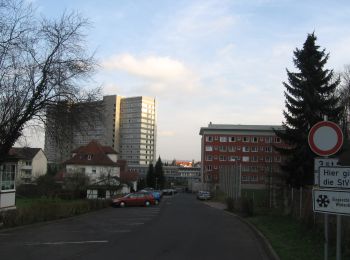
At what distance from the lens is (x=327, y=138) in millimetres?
9547

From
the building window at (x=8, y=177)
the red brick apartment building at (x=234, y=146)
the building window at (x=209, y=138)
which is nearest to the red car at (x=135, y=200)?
the building window at (x=8, y=177)

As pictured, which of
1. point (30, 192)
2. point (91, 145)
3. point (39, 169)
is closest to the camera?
point (30, 192)

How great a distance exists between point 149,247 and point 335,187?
781cm

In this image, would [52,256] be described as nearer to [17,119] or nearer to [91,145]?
[17,119]

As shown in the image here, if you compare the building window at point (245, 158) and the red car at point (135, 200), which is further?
the building window at point (245, 158)

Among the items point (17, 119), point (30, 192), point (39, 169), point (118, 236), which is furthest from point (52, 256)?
point (39, 169)

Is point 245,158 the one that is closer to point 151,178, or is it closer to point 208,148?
point 208,148

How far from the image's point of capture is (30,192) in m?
71.2

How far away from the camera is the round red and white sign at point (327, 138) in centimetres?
945

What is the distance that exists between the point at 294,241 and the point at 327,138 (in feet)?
25.0

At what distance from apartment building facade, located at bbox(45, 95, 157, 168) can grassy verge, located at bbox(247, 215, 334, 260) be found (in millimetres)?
10931

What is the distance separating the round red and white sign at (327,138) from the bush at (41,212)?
17272 millimetres

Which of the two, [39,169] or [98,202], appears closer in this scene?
[98,202]

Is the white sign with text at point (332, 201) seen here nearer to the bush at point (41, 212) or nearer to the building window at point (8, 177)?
the bush at point (41, 212)
